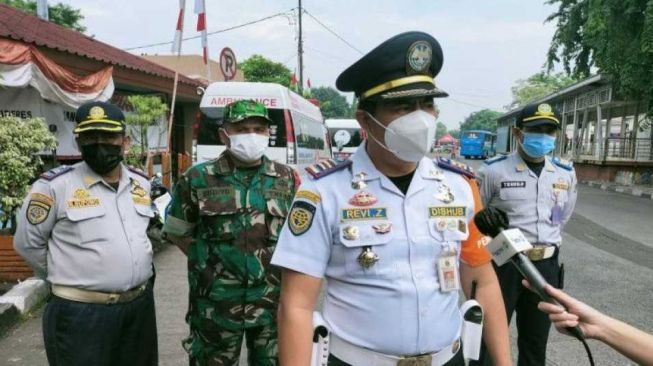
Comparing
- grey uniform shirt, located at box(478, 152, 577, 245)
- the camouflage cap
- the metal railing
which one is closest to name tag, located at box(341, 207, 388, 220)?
the camouflage cap

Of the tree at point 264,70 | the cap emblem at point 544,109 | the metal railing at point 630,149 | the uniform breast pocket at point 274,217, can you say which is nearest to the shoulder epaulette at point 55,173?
the uniform breast pocket at point 274,217

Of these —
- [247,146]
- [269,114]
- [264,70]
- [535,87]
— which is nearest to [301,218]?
[247,146]

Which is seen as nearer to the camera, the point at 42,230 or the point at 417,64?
the point at 417,64

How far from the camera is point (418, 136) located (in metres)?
1.61

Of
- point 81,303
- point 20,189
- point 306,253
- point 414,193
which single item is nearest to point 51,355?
point 81,303

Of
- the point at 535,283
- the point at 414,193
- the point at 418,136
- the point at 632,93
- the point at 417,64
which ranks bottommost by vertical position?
the point at 535,283

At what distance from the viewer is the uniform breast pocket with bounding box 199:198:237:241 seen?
2582mm

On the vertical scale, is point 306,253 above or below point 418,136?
below

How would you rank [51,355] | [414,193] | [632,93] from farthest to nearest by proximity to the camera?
[632,93] < [51,355] < [414,193]

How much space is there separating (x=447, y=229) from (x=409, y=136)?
0.30m

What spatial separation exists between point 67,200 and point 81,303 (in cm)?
48

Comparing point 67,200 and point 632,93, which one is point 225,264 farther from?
point 632,93

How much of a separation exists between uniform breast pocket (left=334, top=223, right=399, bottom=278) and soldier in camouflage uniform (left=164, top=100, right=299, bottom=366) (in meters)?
1.13

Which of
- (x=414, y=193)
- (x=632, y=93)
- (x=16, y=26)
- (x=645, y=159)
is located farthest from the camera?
(x=645, y=159)
